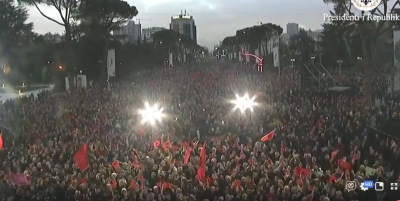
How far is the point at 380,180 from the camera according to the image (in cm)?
519

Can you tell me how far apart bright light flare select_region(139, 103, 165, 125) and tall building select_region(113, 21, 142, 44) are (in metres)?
1.91

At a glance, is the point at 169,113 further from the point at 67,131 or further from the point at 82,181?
the point at 82,181

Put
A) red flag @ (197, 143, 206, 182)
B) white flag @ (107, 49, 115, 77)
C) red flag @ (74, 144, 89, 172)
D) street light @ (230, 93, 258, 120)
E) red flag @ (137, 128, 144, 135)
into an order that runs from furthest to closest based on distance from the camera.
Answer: white flag @ (107, 49, 115, 77) < street light @ (230, 93, 258, 120) < red flag @ (137, 128, 144, 135) < red flag @ (74, 144, 89, 172) < red flag @ (197, 143, 206, 182)

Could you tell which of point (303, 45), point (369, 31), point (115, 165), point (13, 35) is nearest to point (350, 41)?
point (369, 31)

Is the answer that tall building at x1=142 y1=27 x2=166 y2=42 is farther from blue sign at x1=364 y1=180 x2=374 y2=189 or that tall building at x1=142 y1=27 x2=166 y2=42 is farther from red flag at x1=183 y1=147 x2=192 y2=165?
blue sign at x1=364 y1=180 x2=374 y2=189

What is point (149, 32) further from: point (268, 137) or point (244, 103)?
point (268, 137)

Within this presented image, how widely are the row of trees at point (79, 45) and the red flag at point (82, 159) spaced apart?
8.53 feet

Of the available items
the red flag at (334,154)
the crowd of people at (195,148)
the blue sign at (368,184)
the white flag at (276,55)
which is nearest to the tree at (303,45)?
the white flag at (276,55)

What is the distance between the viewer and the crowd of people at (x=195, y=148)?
5.46 meters

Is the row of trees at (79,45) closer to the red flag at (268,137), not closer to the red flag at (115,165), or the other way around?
the red flag at (268,137)

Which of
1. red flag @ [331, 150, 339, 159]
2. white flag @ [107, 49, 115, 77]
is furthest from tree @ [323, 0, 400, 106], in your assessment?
white flag @ [107, 49, 115, 77]

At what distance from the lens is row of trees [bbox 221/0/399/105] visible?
661 cm

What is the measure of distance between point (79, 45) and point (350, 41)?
7.51 metres

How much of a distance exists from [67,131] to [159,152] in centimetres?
189
